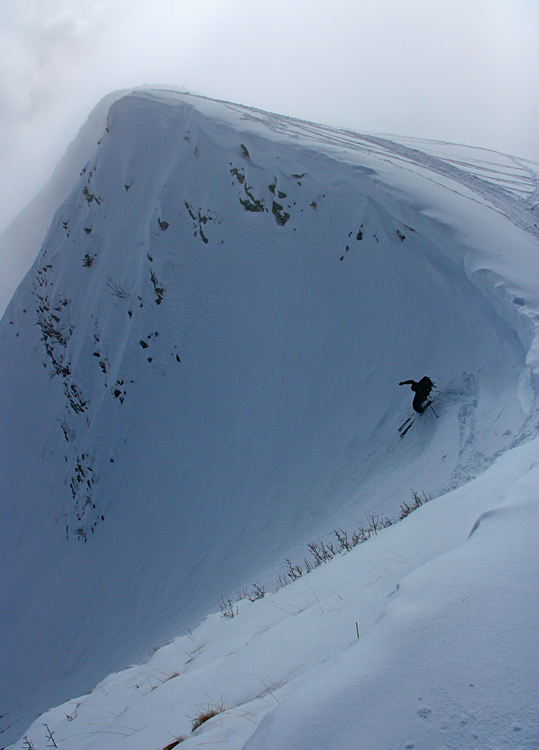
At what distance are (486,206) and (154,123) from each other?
15.7 m

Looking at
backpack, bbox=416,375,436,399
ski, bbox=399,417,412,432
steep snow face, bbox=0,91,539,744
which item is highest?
steep snow face, bbox=0,91,539,744

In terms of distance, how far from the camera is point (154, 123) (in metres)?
18.9

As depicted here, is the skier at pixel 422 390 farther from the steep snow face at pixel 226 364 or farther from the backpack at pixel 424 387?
the steep snow face at pixel 226 364

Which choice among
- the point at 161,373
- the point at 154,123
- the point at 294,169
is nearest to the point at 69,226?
the point at 154,123

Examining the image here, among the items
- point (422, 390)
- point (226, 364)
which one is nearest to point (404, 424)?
point (422, 390)

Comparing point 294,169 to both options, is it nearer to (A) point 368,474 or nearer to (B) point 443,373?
(B) point 443,373

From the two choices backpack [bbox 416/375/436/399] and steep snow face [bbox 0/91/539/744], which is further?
steep snow face [bbox 0/91/539/744]

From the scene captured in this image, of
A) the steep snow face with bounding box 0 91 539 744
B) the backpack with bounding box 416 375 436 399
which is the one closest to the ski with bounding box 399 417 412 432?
the steep snow face with bounding box 0 91 539 744

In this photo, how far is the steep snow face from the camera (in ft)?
26.6

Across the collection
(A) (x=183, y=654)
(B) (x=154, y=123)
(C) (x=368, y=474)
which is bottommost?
(A) (x=183, y=654)

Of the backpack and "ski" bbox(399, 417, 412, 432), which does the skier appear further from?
"ski" bbox(399, 417, 412, 432)

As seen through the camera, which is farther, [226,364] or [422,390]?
[226,364]

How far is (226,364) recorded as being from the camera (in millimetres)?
14344

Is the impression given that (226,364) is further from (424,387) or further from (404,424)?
(424,387)
